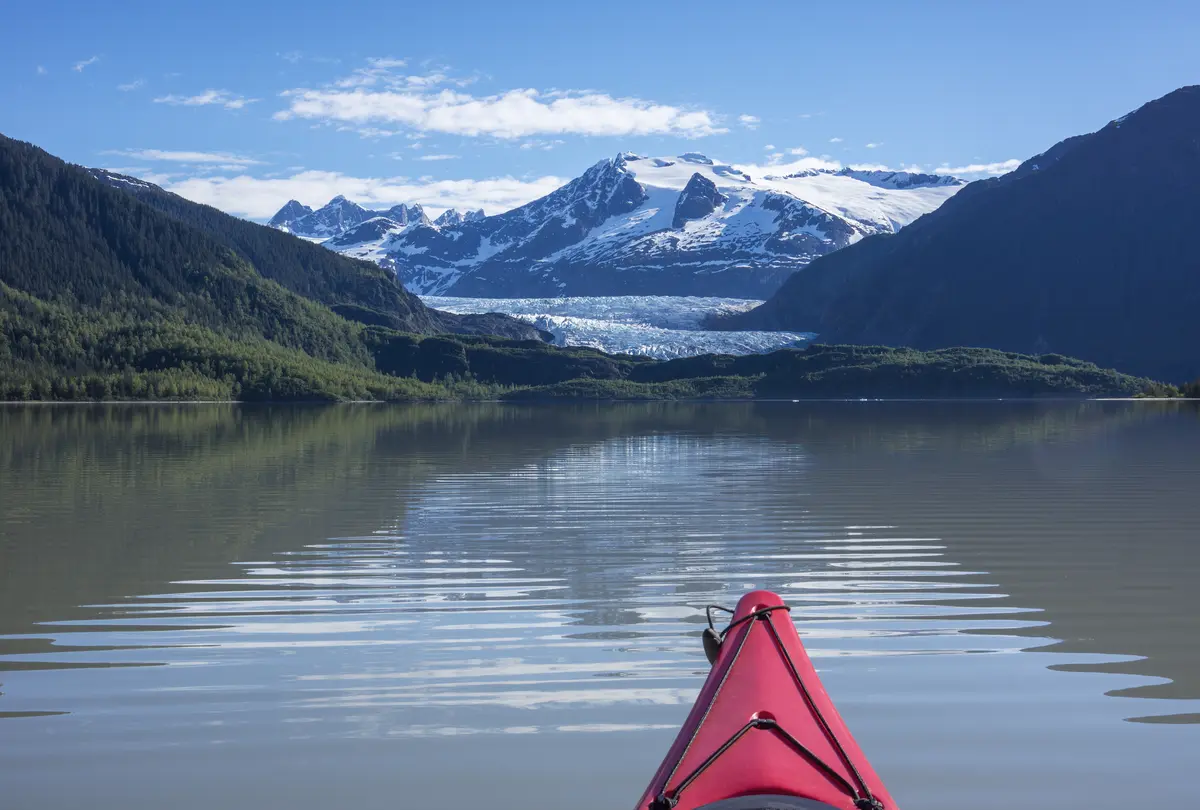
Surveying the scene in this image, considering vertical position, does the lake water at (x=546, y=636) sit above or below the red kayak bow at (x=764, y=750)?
below

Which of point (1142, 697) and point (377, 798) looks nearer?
point (377, 798)

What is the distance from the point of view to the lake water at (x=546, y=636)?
9.47 metres

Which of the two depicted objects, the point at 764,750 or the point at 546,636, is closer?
the point at 764,750

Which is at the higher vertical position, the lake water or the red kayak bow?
the red kayak bow

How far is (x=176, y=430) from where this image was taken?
239 feet

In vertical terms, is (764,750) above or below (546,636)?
above

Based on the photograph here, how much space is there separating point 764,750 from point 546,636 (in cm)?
709

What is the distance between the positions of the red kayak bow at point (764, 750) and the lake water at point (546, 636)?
1615 mm

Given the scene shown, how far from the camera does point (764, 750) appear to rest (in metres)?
7.13

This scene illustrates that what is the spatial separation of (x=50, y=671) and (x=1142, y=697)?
10.4m

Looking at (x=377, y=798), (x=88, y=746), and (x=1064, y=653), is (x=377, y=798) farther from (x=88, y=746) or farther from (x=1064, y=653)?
(x=1064, y=653)

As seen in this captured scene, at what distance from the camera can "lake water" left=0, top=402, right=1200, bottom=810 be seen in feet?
31.1

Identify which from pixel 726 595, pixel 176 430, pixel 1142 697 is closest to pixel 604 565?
pixel 726 595

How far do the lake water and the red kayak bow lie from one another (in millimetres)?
1615
